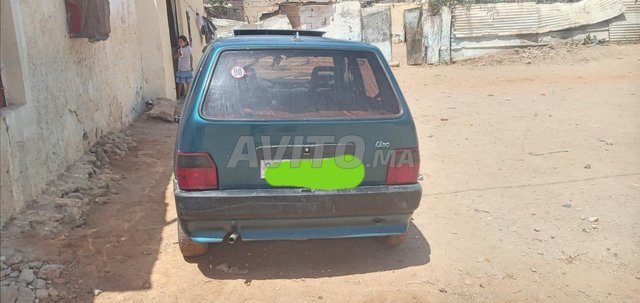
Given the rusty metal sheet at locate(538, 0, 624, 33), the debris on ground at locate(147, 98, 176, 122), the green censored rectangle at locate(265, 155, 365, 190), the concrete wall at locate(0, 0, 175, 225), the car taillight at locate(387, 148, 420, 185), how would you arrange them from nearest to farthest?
the green censored rectangle at locate(265, 155, 365, 190) < the car taillight at locate(387, 148, 420, 185) < the concrete wall at locate(0, 0, 175, 225) < the debris on ground at locate(147, 98, 176, 122) < the rusty metal sheet at locate(538, 0, 624, 33)

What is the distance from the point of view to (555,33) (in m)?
16.9

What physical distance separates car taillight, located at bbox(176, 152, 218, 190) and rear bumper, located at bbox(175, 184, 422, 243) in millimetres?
48

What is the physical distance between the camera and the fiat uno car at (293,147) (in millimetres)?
2770

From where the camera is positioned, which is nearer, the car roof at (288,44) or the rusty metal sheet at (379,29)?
the car roof at (288,44)

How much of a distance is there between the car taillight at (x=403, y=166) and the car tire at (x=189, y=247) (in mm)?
1388

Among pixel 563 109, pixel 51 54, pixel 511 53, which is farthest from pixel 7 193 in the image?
pixel 511 53

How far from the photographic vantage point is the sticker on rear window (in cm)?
293

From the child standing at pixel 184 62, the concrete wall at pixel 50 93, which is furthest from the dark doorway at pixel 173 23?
the concrete wall at pixel 50 93

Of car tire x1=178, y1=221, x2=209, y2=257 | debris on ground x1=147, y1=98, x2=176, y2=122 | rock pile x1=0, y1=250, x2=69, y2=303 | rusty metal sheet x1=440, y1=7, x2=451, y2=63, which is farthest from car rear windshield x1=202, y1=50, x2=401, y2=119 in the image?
rusty metal sheet x1=440, y1=7, x2=451, y2=63

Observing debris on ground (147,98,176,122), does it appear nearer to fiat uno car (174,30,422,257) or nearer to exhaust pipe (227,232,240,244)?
fiat uno car (174,30,422,257)

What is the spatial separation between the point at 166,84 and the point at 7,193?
6.08m

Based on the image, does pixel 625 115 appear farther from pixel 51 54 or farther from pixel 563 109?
pixel 51 54

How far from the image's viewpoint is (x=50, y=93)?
4.42m

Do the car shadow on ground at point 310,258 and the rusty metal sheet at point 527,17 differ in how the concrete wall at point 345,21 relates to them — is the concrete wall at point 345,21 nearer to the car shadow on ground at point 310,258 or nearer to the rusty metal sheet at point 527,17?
the rusty metal sheet at point 527,17
